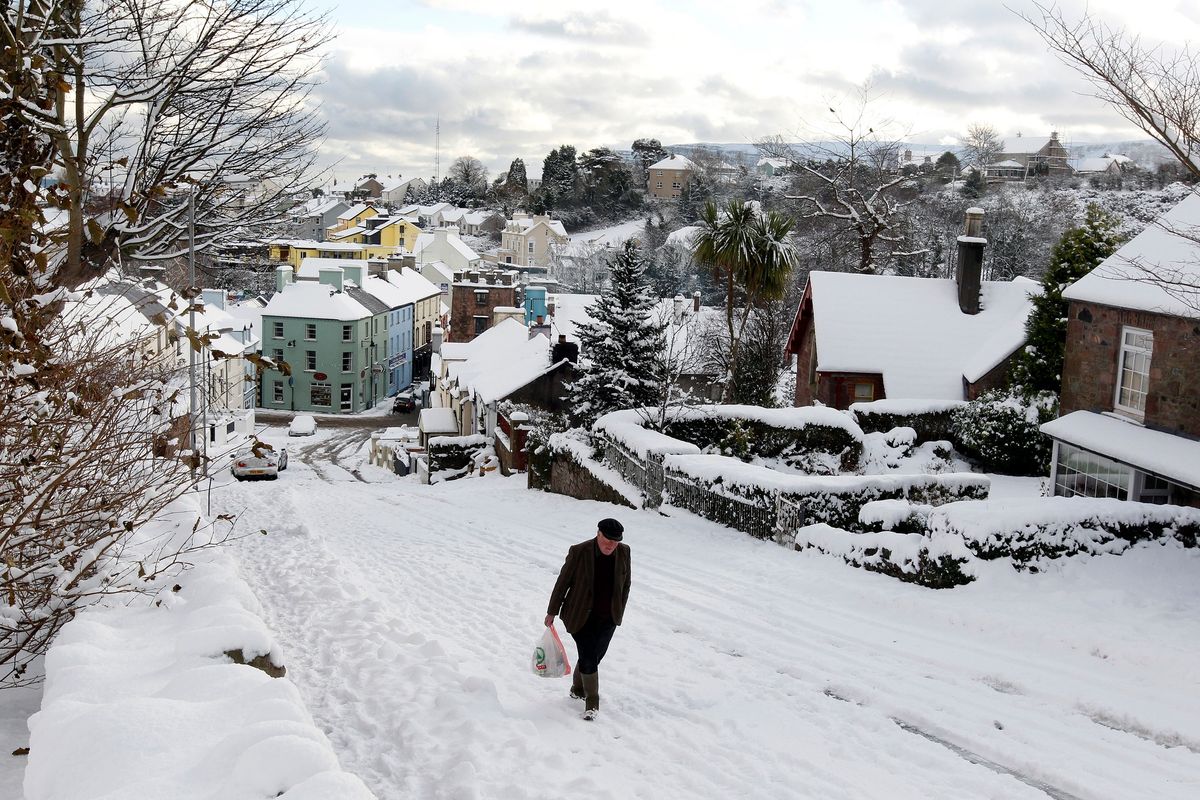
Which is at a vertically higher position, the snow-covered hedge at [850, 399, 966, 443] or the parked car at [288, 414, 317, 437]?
the snow-covered hedge at [850, 399, 966, 443]

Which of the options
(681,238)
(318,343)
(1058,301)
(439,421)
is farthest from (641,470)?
(681,238)

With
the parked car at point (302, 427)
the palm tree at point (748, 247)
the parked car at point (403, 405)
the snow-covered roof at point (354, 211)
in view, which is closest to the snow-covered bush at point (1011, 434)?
the palm tree at point (748, 247)

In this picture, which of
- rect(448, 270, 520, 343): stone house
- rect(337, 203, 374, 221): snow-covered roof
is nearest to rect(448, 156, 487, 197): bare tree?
rect(337, 203, 374, 221): snow-covered roof

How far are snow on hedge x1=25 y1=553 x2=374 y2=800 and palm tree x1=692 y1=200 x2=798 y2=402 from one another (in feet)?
80.2

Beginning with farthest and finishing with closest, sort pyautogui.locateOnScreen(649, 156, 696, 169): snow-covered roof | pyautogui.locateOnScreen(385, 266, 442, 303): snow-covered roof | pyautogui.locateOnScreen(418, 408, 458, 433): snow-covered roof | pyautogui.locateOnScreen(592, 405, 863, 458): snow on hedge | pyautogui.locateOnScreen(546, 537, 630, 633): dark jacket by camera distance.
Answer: pyautogui.locateOnScreen(649, 156, 696, 169): snow-covered roof < pyautogui.locateOnScreen(385, 266, 442, 303): snow-covered roof < pyautogui.locateOnScreen(418, 408, 458, 433): snow-covered roof < pyautogui.locateOnScreen(592, 405, 863, 458): snow on hedge < pyautogui.locateOnScreen(546, 537, 630, 633): dark jacket

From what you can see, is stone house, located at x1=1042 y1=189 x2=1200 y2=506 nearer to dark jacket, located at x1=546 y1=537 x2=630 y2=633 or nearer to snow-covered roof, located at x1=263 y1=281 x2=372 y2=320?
dark jacket, located at x1=546 y1=537 x2=630 y2=633

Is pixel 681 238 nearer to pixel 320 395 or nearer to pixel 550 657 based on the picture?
pixel 320 395

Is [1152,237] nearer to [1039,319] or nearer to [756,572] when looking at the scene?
[1039,319]

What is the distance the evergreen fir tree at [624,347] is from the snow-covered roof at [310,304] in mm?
41916

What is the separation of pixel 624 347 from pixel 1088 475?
42.2 ft

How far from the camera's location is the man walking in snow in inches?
327

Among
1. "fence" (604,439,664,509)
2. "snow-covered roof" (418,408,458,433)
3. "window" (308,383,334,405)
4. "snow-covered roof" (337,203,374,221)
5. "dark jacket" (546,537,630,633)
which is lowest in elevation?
"window" (308,383,334,405)

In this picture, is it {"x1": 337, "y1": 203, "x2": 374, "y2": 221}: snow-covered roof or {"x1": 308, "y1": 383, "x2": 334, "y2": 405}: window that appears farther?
{"x1": 337, "y1": 203, "x2": 374, "y2": 221}: snow-covered roof

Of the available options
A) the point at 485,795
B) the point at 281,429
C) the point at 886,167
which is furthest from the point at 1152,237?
the point at 281,429
